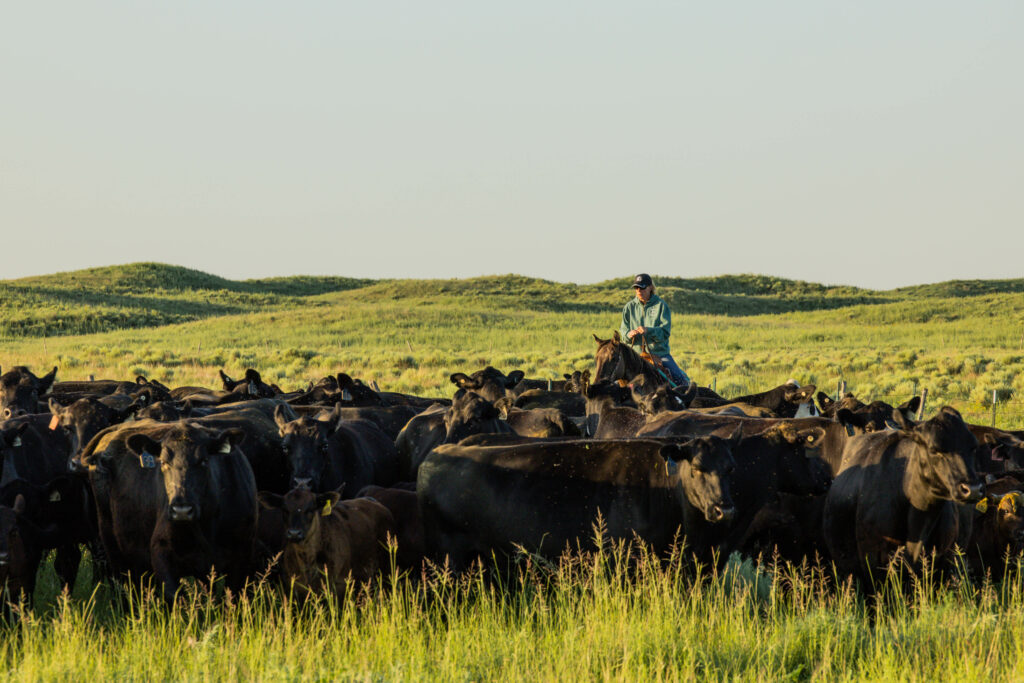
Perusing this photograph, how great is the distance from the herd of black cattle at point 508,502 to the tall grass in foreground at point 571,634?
289 mm

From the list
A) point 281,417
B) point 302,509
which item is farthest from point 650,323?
point 302,509

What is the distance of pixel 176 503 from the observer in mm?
7230

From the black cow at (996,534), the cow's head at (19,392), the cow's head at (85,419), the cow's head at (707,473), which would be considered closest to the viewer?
the cow's head at (707,473)

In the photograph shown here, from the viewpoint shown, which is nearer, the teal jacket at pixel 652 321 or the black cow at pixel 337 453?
the black cow at pixel 337 453

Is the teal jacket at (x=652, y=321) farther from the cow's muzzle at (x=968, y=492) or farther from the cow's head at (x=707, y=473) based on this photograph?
the cow's muzzle at (x=968, y=492)

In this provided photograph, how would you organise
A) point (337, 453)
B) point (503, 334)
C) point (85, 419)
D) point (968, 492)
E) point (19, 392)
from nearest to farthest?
point (968, 492) < point (85, 419) < point (337, 453) < point (19, 392) < point (503, 334)

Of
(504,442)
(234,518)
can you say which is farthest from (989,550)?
(234,518)

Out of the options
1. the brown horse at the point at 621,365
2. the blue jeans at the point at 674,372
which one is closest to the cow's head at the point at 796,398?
the brown horse at the point at 621,365

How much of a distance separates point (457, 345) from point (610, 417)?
4336 cm

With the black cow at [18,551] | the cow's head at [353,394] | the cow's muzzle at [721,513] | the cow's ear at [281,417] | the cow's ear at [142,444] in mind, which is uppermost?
the cow's ear at [142,444]

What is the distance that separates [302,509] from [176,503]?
86cm

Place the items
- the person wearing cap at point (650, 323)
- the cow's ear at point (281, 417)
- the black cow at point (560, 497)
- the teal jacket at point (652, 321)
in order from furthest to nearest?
the teal jacket at point (652, 321) → the person wearing cap at point (650, 323) → the cow's ear at point (281, 417) → the black cow at point (560, 497)

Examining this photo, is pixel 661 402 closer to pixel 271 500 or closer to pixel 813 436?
pixel 813 436

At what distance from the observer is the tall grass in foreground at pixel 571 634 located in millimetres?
6074
